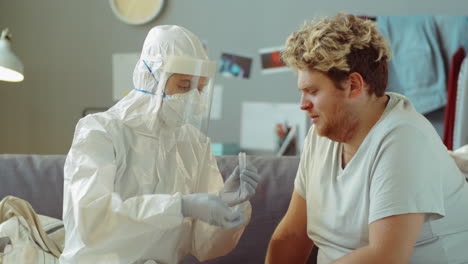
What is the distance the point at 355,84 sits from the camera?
1.25m

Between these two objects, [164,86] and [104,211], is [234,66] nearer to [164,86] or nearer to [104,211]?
[164,86]

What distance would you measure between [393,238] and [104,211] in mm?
645

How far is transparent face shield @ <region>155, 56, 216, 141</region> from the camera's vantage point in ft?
4.31

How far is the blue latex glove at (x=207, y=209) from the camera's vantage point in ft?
3.99

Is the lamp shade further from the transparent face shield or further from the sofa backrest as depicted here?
the transparent face shield

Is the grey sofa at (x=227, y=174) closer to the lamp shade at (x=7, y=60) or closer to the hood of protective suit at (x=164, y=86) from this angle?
the lamp shade at (x=7, y=60)

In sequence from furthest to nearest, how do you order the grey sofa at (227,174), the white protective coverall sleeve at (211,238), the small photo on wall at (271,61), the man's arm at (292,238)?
the small photo on wall at (271,61), the grey sofa at (227,174), the man's arm at (292,238), the white protective coverall sleeve at (211,238)

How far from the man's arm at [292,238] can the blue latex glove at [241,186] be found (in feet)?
0.69

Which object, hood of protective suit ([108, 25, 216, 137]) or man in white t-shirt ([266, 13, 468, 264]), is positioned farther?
hood of protective suit ([108, 25, 216, 137])

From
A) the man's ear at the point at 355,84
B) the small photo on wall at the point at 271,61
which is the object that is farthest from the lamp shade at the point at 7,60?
the small photo on wall at the point at 271,61

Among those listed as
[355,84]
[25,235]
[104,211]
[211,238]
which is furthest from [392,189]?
[25,235]

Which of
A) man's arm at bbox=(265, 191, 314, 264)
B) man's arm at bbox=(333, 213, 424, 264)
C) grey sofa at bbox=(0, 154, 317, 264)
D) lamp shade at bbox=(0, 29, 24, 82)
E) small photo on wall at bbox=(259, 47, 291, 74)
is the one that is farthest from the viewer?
small photo on wall at bbox=(259, 47, 291, 74)

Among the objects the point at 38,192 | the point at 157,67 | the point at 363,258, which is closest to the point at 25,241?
the point at 38,192

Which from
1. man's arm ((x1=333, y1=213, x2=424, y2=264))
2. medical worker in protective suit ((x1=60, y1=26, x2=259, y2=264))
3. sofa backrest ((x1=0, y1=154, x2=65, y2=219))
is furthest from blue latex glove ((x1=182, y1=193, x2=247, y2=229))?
sofa backrest ((x1=0, y1=154, x2=65, y2=219))
